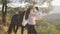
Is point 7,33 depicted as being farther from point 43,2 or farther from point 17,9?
point 43,2

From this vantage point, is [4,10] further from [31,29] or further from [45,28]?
[45,28]

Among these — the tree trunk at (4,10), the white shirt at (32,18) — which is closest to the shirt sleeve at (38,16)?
the white shirt at (32,18)

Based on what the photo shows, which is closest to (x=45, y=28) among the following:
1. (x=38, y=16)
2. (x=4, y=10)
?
(x=38, y=16)

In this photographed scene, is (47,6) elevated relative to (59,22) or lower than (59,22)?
elevated

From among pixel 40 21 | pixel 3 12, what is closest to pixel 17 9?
pixel 3 12

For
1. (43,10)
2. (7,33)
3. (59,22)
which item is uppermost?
(43,10)

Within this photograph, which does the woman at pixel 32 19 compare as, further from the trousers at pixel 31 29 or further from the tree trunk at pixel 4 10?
the tree trunk at pixel 4 10

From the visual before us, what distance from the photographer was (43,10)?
1620 millimetres

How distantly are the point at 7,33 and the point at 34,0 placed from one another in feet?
1.30

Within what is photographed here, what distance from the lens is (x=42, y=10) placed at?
162cm

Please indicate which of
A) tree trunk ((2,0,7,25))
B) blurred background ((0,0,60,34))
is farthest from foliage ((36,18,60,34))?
tree trunk ((2,0,7,25))

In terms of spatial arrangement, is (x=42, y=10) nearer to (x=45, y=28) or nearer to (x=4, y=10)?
(x=45, y=28)

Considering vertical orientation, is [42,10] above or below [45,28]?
above

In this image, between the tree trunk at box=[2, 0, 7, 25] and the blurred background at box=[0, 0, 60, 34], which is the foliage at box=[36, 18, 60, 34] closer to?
the blurred background at box=[0, 0, 60, 34]
